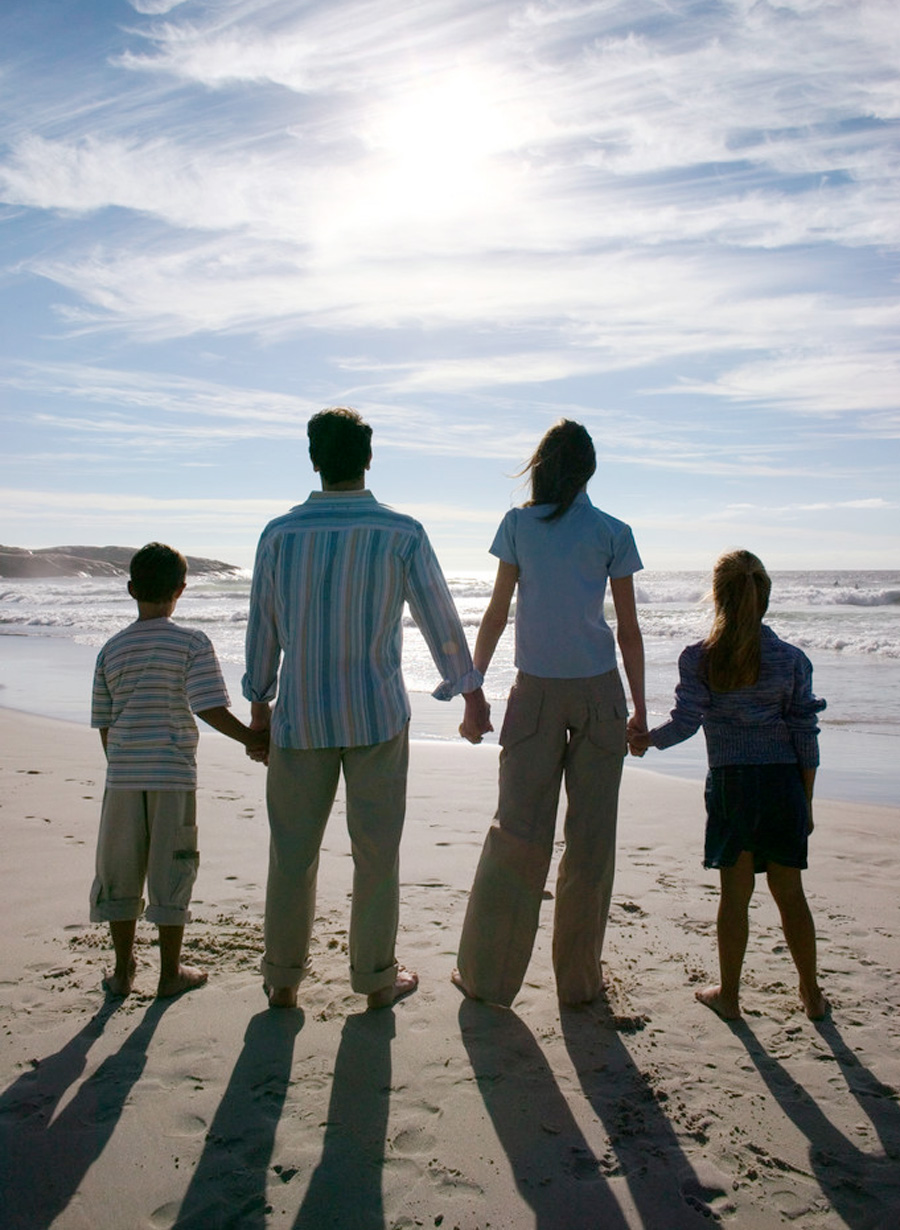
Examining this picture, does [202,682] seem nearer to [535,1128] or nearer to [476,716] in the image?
[476,716]

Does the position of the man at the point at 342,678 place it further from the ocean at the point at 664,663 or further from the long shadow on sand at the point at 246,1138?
the ocean at the point at 664,663

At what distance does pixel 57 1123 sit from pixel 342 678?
4.45 ft

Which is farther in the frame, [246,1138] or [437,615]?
[437,615]

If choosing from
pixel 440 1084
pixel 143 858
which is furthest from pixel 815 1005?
pixel 143 858

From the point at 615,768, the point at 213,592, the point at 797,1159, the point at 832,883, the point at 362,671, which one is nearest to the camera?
the point at 797,1159

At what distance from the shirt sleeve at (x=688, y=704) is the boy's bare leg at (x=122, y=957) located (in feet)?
6.10

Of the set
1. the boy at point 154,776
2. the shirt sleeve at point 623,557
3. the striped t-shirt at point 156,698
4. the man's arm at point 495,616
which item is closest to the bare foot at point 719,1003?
→ the man's arm at point 495,616

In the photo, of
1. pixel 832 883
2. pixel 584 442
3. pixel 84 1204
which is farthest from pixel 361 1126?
pixel 832 883

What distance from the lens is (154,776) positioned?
3.12 m

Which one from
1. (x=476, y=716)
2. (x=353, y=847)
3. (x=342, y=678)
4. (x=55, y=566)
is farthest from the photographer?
(x=55, y=566)

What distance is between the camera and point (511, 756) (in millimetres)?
3156

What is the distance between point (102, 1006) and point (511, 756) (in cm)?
153

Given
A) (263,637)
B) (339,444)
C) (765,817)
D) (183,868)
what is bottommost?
(183,868)

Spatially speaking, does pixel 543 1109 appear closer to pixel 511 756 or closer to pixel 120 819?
pixel 511 756
